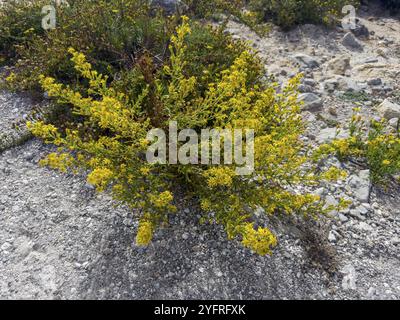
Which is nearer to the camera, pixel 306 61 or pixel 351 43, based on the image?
pixel 306 61

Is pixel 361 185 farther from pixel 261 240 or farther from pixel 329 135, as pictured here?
pixel 261 240

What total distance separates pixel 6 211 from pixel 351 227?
12.0ft

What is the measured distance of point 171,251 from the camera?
344 cm

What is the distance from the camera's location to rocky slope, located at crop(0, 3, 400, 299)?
Result: 3.22 meters

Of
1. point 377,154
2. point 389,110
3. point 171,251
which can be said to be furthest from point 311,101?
point 171,251

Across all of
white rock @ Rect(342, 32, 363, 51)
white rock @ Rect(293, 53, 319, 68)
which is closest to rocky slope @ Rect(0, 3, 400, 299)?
white rock @ Rect(293, 53, 319, 68)

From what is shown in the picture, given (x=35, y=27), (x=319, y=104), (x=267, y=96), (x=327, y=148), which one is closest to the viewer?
(x=327, y=148)

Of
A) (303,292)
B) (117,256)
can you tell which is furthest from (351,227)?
(117,256)

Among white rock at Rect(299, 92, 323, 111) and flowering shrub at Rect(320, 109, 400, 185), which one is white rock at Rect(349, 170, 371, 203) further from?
white rock at Rect(299, 92, 323, 111)

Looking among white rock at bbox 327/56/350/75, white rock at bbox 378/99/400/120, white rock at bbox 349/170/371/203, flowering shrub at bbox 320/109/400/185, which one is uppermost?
white rock at bbox 327/56/350/75

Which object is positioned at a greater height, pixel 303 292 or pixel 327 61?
pixel 327 61

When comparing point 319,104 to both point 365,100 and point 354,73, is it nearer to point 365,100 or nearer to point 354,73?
point 365,100

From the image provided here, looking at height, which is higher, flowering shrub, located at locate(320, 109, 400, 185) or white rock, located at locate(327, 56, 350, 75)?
white rock, located at locate(327, 56, 350, 75)

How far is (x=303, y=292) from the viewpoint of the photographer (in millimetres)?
3311
